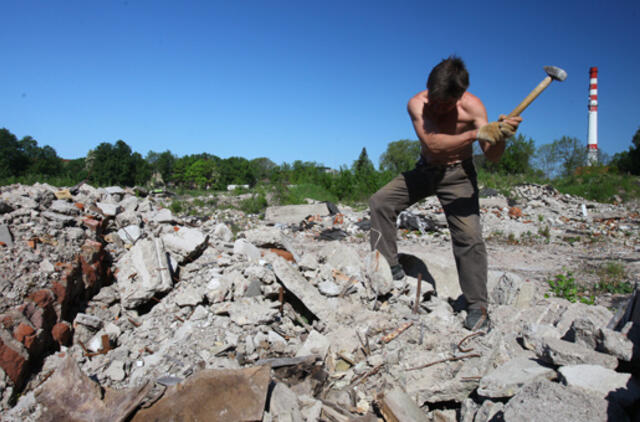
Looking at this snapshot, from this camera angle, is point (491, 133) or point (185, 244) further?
point (185, 244)

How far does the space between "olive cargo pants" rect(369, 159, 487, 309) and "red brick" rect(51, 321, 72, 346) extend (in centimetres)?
236

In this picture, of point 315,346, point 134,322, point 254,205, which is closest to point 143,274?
point 134,322

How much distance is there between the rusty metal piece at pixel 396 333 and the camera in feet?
7.94

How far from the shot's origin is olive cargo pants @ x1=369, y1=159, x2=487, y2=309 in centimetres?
275

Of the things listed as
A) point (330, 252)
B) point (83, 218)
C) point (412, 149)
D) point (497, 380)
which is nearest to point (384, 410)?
point (497, 380)

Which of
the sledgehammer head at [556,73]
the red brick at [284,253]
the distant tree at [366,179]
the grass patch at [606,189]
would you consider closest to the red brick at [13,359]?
the red brick at [284,253]

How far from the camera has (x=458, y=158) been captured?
9.23 feet

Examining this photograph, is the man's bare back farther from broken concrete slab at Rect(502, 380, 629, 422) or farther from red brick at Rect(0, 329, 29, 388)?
red brick at Rect(0, 329, 29, 388)

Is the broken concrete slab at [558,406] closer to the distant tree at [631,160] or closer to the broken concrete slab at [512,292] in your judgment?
the broken concrete slab at [512,292]

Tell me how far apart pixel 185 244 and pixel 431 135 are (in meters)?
A: 2.43

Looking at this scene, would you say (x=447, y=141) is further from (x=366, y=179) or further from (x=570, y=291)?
(x=366, y=179)

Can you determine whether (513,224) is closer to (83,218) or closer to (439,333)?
(439,333)

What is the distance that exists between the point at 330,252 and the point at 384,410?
1896mm

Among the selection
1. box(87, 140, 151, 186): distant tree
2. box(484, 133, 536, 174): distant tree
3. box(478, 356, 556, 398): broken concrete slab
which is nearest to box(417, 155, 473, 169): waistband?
box(478, 356, 556, 398): broken concrete slab
